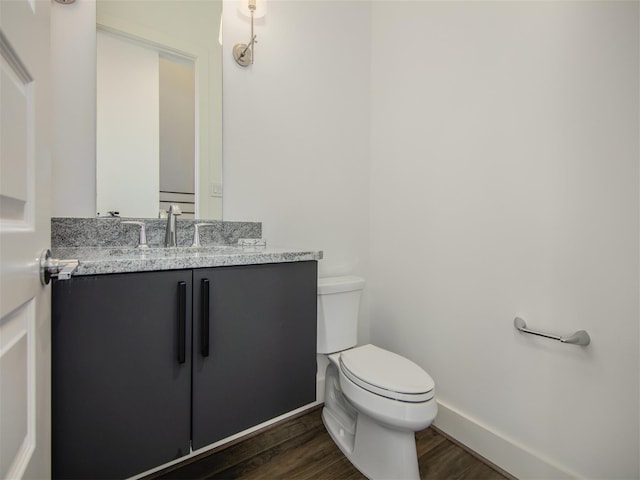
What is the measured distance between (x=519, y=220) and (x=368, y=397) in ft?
3.10

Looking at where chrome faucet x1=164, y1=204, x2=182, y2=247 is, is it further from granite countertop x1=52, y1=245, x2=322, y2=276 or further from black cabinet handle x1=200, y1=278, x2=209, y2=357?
black cabinet handle x1=200, y1=278, x2=209, y2=357

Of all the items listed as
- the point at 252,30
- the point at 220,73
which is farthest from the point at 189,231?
the point at 252,30

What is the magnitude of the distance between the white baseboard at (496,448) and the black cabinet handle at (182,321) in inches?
52.0

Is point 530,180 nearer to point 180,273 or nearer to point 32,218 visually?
point 180,273

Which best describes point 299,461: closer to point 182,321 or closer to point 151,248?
point 182,321

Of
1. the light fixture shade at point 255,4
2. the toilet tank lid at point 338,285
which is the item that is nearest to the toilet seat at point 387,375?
the toilet tank lid at point 338,285

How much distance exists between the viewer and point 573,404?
3.64ft

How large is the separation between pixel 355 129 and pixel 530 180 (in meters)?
1.02

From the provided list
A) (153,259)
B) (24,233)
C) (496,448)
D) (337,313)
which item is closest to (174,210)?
(153,259)

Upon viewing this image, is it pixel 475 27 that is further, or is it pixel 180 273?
pixel 475 27

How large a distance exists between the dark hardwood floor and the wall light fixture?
184cm

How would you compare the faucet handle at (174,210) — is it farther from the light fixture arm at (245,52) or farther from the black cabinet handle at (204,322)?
the light fixture arm at (245,52)

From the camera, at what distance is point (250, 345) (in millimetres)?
1006

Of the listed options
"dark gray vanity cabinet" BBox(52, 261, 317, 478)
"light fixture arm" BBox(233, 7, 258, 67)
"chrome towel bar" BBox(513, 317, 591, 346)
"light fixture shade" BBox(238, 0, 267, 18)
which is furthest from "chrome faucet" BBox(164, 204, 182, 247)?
"chrome towel bar" BBox(513, 317, 591, 346)
